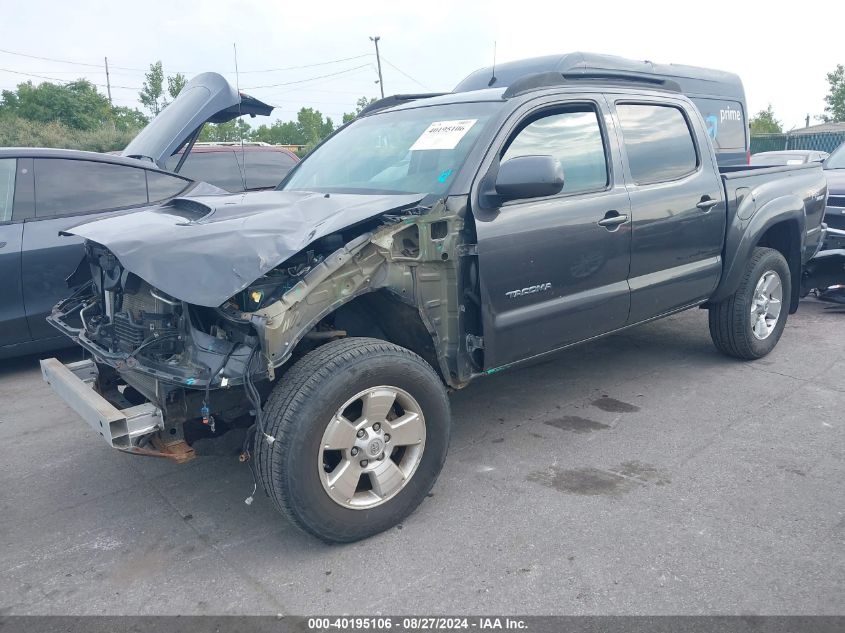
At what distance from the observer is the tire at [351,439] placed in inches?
107

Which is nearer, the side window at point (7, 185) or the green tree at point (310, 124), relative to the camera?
A: the side window at point (7, 185)

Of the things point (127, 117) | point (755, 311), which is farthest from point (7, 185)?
point (127, 117)

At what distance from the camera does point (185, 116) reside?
20.7 feet

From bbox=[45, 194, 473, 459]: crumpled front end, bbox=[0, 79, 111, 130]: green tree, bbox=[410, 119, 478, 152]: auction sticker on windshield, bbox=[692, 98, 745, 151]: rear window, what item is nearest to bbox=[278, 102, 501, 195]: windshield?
bbox=[410, 119, 478, 152]: auction sticker on windshield

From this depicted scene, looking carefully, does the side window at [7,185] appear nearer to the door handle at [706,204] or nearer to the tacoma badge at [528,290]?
the tacoma badge at [528,290]

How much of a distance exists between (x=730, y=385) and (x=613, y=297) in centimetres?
147

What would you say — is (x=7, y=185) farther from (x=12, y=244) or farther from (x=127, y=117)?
(x=127, y=117)

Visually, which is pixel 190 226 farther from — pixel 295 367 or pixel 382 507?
pixel 382 507

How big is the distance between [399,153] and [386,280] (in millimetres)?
1097

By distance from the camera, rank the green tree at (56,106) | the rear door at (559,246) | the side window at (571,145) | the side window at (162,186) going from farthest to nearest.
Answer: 1. the green tree at (56,106)
2. the side window at (162,186)
3. the side window at (571,145)
4. the rear door at (559,246)

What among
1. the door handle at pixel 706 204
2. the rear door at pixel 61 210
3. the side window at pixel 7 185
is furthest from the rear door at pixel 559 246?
the side window at pixel 7 185

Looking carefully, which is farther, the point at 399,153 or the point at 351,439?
Answer: the point at 399,153

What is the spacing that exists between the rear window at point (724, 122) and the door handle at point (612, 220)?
6.45 meters

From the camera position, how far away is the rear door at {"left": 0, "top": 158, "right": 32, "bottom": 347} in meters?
5.14
